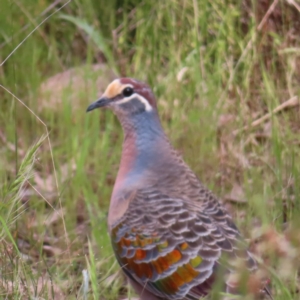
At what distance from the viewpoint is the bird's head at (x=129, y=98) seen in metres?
4.09

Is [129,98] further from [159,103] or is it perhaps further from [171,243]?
[159,103]

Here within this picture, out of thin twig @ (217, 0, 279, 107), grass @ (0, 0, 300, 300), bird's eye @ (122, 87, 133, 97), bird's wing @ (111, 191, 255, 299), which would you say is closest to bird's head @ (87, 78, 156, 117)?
bird's eye @ (122, 87, 133, 97)

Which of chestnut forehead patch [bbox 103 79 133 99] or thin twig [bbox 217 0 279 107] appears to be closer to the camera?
chestnut forehead patch [bbox 103 79 133 99]

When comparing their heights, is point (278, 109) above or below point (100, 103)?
below

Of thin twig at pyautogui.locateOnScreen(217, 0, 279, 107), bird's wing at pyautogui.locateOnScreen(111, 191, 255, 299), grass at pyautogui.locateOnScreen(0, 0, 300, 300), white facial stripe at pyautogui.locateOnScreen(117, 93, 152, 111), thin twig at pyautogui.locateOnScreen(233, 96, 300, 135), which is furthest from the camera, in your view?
thin twig at pyautogui.locateOnScreen(217, 0, 279, 107)

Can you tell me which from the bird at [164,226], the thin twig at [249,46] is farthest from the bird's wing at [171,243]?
the thin twig at [249,46]

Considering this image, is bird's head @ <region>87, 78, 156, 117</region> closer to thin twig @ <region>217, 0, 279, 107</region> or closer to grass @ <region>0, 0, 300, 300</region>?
grass @ <region>0, 0, 300, 300</region>

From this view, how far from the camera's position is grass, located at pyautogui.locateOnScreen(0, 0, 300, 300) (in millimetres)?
4418

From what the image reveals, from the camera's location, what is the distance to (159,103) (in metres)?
5.47

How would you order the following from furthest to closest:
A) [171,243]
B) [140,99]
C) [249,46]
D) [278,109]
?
[249,46], [278,109], [140,99], [171,243]

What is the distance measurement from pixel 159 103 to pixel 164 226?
209cm

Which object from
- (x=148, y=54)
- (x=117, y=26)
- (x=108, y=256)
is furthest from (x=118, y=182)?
(x=117, y=26)

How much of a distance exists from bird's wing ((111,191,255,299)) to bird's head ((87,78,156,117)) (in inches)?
22.3

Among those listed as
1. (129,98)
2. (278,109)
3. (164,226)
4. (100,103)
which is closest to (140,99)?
(129,98)
